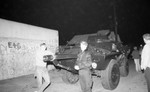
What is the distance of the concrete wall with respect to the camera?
7480mm

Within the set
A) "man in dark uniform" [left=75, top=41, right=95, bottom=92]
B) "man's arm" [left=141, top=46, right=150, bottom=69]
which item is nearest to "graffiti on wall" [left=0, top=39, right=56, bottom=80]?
"man in dark uniform" [left=75, top=41, right=95, bottom=92]

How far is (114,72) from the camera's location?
533 cm

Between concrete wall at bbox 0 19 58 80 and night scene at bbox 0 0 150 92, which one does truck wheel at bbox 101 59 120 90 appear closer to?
night scene at bbox 0 0 150 92

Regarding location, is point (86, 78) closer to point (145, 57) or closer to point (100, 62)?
point (100, 62)

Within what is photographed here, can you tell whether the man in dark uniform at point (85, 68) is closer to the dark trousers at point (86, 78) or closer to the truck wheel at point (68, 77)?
the dark trousers at point (86, 78)

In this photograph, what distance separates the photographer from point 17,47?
8.23 m

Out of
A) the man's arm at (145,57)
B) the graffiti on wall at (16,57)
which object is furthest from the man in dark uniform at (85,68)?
the graffiti on wall at (16,57)

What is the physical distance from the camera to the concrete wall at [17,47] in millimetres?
7480

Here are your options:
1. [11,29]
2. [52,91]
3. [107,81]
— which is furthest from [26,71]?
[107,81]

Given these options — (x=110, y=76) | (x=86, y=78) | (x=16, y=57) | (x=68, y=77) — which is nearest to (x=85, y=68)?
(x=86, y=78)

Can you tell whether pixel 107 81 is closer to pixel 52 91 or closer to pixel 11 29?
pixel 52 91

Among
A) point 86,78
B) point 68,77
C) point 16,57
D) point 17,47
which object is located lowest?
point 68,77

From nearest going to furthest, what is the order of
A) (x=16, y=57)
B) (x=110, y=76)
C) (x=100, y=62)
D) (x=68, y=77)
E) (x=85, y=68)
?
(x=85, y=68), (x=100, y=62), (x=110, y=76), (x=68, y=77), (x=16, y=57)

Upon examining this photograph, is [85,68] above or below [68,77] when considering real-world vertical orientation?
above
